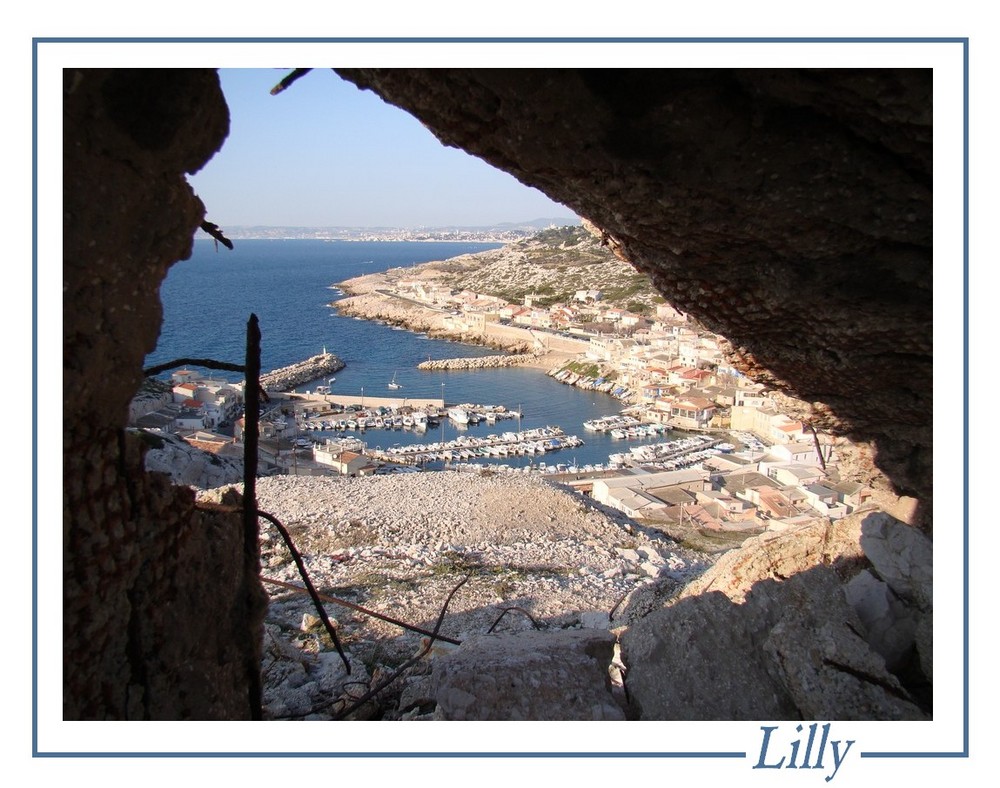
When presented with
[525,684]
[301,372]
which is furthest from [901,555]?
[301,372]

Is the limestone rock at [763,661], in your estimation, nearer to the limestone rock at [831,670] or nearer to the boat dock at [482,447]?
the limestone rock at [831,670]

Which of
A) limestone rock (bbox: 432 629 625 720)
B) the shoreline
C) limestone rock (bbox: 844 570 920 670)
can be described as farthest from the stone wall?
the shoreline

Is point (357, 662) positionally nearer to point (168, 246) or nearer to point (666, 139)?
point (168, 246)

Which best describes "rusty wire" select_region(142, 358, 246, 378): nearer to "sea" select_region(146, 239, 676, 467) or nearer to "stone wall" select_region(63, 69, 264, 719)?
"stone wall" select_region(63, 69, 264, 719)
